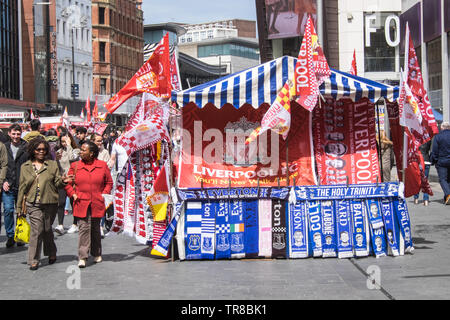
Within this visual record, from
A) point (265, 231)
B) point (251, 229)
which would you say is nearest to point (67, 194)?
point (251, 229)

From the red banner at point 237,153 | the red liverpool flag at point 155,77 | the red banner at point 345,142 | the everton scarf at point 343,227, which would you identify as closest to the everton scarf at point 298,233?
the everton scarf at point 343,227

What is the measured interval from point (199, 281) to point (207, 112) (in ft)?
11.4

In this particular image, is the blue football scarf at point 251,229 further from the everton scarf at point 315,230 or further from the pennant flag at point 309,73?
the pennant flag at point 309,73

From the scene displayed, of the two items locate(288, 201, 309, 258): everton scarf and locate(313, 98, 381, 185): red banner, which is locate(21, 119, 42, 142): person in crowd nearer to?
locate(313, 98, 381, 185): red banner

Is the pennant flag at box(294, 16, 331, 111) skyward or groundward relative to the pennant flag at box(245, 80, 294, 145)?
skyward

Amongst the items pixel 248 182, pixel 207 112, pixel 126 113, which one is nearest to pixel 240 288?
pixel 248 182

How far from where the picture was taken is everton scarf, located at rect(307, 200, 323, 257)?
35.9 feet

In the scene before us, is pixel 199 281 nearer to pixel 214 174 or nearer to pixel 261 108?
pixel 214 174

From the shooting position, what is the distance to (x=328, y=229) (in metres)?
11.0

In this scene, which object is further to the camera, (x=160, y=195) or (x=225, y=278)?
(x=160, y=195)

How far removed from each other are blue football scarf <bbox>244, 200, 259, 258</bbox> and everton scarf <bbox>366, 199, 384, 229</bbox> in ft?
4.92

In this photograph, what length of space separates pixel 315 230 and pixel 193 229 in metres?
1.61

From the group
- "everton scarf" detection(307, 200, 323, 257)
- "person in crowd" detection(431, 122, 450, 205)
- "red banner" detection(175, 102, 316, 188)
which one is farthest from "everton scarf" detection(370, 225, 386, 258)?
"person in crowd" detection(431, 122, 450, 205)

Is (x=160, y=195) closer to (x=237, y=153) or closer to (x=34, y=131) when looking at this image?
(x=237, y=153)
